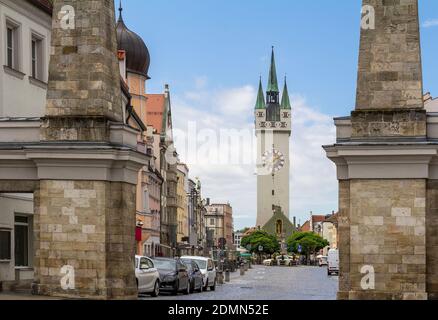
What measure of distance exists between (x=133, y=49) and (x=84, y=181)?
43.8m

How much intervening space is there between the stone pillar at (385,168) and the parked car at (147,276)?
27.2ft

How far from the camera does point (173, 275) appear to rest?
3628cm

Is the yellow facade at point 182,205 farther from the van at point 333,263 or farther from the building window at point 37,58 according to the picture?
the building window at point 37,58

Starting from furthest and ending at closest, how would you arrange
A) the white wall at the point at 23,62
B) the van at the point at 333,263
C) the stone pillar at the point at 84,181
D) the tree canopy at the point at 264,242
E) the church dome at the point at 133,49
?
the tree canopy at the point at 264,242, the van at the point at 333,263, the church dome at the point at 133,49, the white wall at the point at 23,62, the stone pillar at the point at 84,181

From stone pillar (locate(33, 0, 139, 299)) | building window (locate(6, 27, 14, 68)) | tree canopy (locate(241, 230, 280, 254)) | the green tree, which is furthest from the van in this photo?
tree canopy (locate(241, 230, 280, 254))

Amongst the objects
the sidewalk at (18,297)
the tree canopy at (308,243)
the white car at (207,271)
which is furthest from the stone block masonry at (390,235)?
the tree canopy at (308,243)

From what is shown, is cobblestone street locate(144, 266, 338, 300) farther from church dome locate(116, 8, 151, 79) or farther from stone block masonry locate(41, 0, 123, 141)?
church dome locate(116, 8, 151, 79)

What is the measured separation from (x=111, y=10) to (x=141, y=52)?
42.9m

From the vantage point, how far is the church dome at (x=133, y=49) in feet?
225

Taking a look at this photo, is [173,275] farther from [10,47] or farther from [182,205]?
[182,205]

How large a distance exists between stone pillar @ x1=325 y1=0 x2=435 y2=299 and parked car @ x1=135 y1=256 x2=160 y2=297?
8.30m

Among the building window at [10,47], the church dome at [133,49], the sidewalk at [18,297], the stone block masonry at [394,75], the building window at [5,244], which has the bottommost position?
the sidewalk at [18,297]
